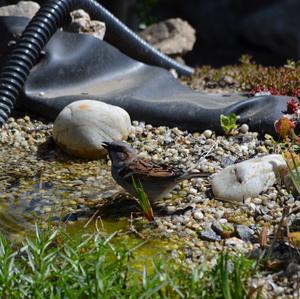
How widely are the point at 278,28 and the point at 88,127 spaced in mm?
8379

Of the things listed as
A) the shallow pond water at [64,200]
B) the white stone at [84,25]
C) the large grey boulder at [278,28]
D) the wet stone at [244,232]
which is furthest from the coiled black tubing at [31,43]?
the large grey boulder at [278,28]

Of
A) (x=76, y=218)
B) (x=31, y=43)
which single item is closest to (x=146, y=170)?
(x=76, y=218)

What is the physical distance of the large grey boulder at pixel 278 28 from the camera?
43.4ft

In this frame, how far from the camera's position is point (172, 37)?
353 inches

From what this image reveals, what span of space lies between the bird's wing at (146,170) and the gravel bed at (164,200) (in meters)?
0.22

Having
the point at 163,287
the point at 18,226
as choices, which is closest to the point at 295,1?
the point at 18,226

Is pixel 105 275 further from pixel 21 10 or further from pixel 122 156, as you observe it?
pixel 21 10

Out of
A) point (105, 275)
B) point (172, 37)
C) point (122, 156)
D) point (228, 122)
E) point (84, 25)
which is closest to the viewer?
point (105, 275)

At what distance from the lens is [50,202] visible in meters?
4.84

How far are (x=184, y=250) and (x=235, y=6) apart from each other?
10851 millimetres

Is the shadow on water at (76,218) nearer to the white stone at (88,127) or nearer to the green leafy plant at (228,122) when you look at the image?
the white stone at (88,127)

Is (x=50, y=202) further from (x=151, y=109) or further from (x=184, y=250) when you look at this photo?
(x=151, y=109)

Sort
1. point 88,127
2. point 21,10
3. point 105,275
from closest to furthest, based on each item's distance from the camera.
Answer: point 105,275 → point 88,127 → point 21,10

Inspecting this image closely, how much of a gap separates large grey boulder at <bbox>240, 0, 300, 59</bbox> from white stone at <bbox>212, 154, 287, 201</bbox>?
8.63 meters
